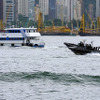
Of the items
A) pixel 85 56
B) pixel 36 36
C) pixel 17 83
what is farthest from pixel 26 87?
pixel 36 36

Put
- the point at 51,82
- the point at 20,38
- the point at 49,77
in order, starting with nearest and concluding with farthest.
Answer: the point at 51,82
the point at 49,77
the point at 20,38

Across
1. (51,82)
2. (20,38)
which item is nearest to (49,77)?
(51,82)

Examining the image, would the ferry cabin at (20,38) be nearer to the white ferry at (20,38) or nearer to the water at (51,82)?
the white ferry at (20,38)

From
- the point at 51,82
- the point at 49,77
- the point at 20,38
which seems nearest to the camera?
the point at 51,82

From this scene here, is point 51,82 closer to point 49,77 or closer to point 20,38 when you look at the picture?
point 49,77

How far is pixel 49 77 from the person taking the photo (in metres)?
43.3

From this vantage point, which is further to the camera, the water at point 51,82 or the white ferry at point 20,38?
the white ferry at point 20,38

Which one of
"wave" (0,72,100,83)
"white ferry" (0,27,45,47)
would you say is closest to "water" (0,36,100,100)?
"wave" (0,72,100,83)

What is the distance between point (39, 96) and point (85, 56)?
34851 millimetres

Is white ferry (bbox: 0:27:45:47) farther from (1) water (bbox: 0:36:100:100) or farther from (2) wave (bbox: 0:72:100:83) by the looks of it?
(2) wave (bbox: 0:72:100:83)

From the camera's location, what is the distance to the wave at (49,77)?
137 feet

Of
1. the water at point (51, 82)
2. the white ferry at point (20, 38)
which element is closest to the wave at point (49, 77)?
the water at point (51, 82)

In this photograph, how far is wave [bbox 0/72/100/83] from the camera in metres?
41.8

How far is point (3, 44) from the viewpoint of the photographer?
99.2m
